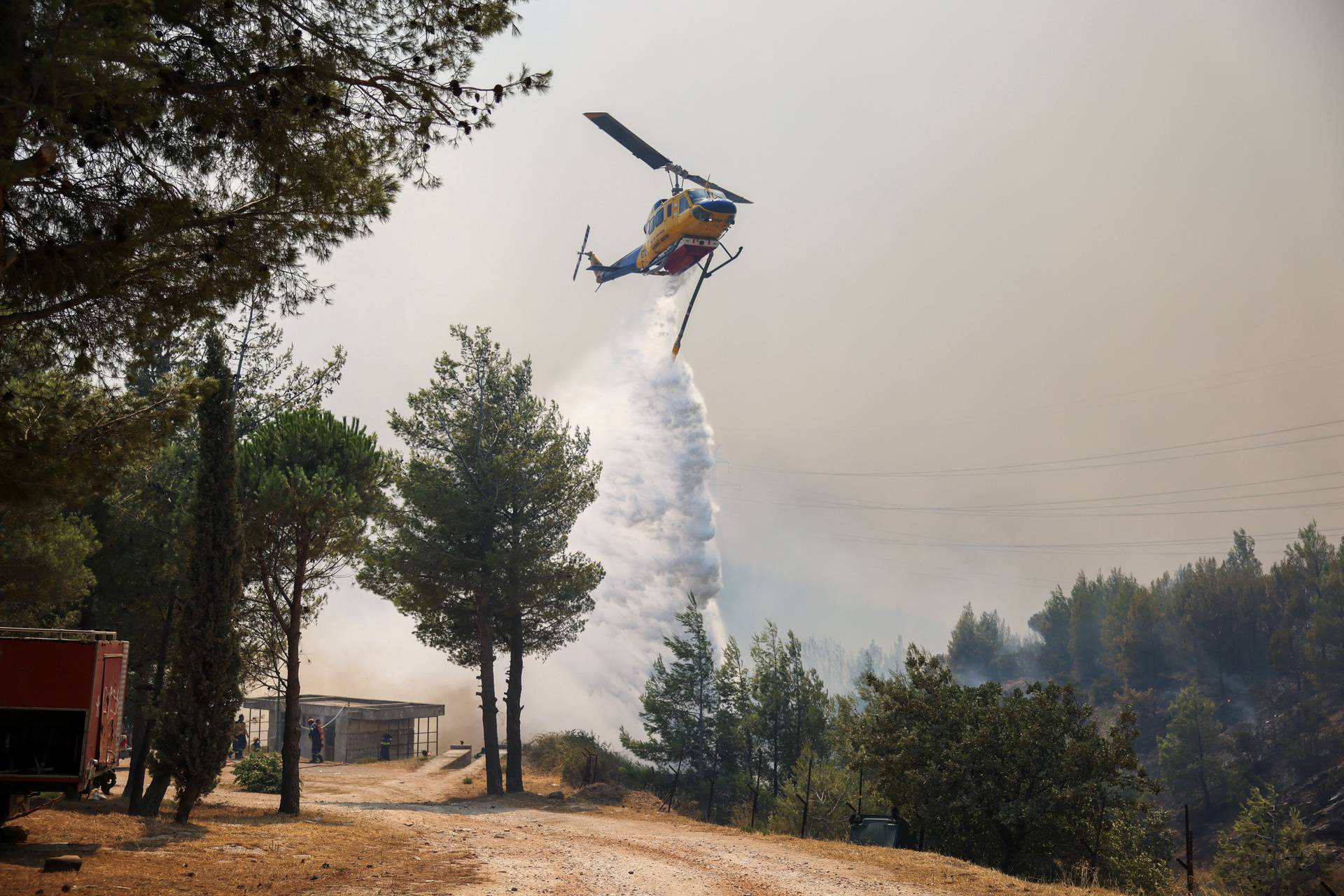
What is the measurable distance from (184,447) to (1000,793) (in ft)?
71.3

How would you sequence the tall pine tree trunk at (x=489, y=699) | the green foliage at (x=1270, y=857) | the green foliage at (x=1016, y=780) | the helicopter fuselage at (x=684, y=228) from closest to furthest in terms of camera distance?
the green foliage at (x=1016, y=780), the tall pine tree trunk at (x=489, y=699), the helicopter fuselage at (x=684, y=228), the green foliage at (x=1270, y=857)

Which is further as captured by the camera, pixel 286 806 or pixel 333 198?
pixel 286 806

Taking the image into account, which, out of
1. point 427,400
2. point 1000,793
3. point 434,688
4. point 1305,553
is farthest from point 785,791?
point 1305,553

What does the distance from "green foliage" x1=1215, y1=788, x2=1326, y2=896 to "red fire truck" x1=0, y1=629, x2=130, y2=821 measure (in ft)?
174

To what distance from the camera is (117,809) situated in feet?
66.3

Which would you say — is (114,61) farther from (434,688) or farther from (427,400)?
(434,688)

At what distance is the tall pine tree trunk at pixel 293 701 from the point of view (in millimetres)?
20500

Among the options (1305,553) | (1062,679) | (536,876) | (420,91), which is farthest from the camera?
(1062,679)

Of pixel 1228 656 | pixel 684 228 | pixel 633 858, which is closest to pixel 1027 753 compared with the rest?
pixel 633 858

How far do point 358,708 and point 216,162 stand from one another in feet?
140

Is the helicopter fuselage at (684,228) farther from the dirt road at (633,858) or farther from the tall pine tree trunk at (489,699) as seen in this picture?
the dirt road at (633,858)

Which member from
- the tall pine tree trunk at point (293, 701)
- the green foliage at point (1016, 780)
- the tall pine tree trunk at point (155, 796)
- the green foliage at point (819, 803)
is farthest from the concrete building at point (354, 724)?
the green foliage at point (1016, 780)

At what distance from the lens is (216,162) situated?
35.7 feet

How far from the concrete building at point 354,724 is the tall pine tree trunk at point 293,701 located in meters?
22.6
